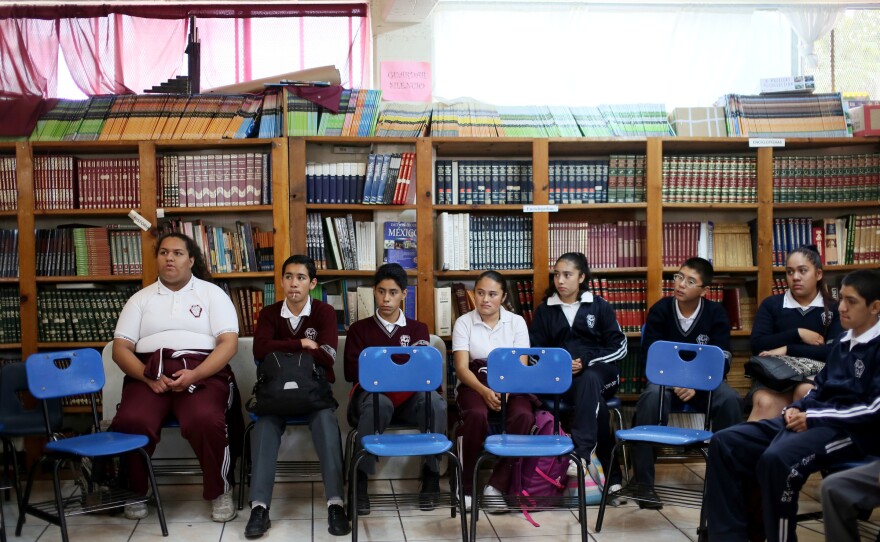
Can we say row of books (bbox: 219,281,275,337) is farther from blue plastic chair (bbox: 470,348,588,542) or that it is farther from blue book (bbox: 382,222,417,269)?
blue plastic chair (bbox: 470,348,588,542)

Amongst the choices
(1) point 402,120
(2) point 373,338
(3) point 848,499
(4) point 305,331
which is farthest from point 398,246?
(3) point 848,499

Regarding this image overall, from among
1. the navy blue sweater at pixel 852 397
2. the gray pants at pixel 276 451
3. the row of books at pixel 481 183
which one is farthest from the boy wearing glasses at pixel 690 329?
the gray pants at pixel 276 451

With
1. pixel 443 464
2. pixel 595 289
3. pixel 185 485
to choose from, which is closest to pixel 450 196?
pixel 595 289

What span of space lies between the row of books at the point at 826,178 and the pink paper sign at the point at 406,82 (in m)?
2.22

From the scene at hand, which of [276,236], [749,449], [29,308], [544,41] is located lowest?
[749,449]

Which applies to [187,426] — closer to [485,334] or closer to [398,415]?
[398,415]

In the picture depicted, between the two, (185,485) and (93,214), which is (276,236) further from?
(185,485)

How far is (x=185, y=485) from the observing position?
4.17 meters

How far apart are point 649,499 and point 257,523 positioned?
5.76ft

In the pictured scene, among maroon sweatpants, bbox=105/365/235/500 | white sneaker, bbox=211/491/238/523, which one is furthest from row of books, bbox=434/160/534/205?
white sneaker, bbox=211/491/238/523

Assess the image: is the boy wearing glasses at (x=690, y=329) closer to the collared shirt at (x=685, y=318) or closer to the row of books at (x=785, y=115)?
the collared shirt at (x=685, y=318)

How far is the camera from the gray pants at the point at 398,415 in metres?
3.66

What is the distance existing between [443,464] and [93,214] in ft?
8.18

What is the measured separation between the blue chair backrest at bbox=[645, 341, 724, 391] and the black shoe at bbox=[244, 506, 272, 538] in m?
1.90
